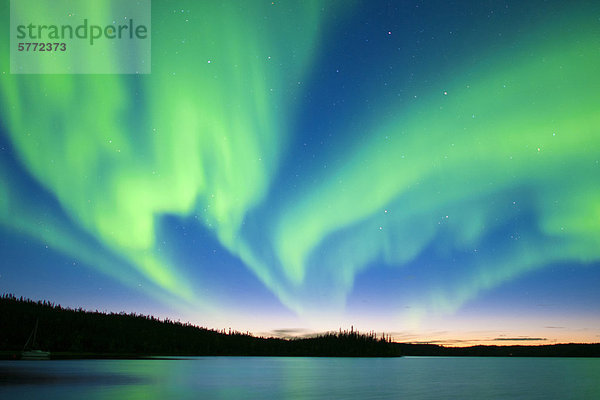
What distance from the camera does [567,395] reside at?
69188 millimetres

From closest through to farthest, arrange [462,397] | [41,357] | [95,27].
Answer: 1. [95,27]
2. [462,397]
3. [41,357]

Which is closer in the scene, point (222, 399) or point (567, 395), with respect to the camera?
point (222, 399)

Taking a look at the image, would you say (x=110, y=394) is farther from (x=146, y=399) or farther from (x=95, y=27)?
(x=95, y=27)

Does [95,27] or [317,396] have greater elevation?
[95,27]

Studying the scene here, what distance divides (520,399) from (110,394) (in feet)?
168

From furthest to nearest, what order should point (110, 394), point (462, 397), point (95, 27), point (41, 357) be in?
point (41, 357)
point (462, 397)
point (110, 394)
point (95, 27)

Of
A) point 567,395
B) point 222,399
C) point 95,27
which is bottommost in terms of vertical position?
point 567,395

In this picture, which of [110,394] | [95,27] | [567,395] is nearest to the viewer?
[95,27]

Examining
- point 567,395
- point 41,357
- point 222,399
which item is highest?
point 222,399

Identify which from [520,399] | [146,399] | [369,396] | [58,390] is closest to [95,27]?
[146,399]

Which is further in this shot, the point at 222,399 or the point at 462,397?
the point at 462,397

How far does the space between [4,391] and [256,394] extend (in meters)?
29.1

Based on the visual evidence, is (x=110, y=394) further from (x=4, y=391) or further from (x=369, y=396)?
(x=369, y=396)

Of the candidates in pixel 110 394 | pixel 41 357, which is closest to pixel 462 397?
pixel 110 394
